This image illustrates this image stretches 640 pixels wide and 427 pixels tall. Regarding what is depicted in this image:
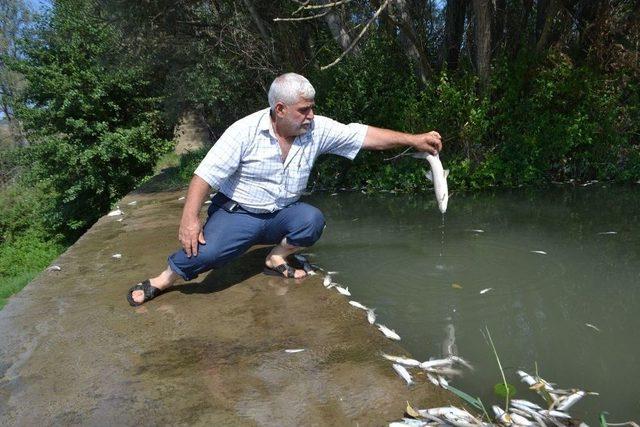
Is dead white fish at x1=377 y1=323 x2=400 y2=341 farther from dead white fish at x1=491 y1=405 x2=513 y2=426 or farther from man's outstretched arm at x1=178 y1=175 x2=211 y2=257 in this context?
man's outstretched arm at x1=178 y1=175 x2=211 y2=257

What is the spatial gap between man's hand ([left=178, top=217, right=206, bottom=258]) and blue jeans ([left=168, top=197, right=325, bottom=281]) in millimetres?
61

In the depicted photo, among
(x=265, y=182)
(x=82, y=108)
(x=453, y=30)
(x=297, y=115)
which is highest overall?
(x=453, y=30)

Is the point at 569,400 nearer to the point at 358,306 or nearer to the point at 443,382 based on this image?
the point at 443,382

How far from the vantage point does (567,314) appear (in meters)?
3.48

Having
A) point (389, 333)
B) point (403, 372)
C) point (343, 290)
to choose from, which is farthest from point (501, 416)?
point (343, 290)

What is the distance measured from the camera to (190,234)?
3.51 m

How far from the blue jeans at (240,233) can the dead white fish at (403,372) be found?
1.54 m

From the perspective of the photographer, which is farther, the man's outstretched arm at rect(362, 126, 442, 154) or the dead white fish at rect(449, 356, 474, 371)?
the man's outstretched arm at rect(362, 126, 442, 154)

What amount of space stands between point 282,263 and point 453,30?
6.80 metres

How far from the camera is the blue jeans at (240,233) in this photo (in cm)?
365

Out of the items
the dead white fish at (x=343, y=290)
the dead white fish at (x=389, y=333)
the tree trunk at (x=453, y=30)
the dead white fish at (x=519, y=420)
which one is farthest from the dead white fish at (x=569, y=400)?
the tree trunk at (x=453, y=30)

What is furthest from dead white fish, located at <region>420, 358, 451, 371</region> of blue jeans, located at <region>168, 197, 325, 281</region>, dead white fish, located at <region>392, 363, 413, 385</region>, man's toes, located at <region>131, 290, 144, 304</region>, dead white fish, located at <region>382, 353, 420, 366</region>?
man's toes, located at <region>131, 290, 144, 304</region>

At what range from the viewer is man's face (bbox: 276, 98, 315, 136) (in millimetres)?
3520

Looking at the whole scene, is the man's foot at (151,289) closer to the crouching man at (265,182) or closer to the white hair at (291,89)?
the crouching man at (265,182)
